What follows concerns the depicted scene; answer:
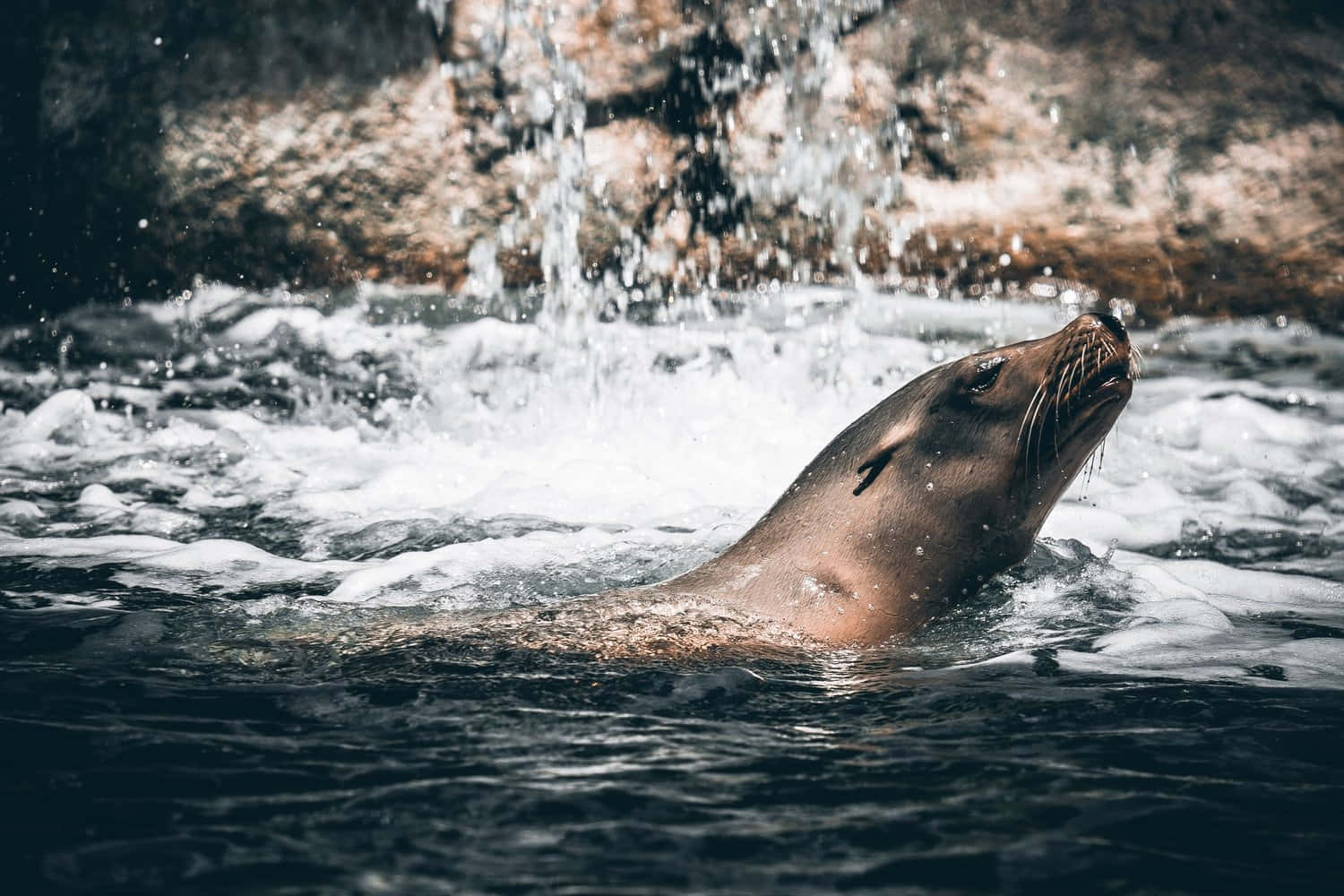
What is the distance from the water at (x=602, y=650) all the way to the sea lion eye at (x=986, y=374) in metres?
0.68

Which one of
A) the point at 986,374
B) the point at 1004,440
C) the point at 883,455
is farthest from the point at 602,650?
the point at 986,374

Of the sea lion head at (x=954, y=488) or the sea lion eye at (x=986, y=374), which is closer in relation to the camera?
the sea lion head at (x=954, y=488)

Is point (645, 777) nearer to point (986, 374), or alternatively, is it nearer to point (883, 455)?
point (883, 455)

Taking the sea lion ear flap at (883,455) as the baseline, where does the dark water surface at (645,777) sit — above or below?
below

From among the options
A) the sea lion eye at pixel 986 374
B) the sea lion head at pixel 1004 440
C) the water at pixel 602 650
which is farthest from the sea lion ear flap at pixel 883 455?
the water at pixel 602 650

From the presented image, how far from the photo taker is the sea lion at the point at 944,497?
3449 millimetres

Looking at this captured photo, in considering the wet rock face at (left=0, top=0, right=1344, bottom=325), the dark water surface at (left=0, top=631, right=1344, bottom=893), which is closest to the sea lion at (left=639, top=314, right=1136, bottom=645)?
the dark water surface at (left=0, top=631, right=1344, bottom=893)

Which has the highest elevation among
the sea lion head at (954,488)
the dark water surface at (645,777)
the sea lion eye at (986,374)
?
the sea lion eye at (986,374)

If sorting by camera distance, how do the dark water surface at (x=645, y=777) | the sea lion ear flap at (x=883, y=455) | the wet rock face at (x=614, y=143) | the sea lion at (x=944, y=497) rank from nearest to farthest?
1. the dark water surface at (x=645, y=777)
2. the sea lion at (x=944, y=497)
3. the sea lion ear flap at (x=883, y=455)
4. the wet rock face at (x=614, y=143)

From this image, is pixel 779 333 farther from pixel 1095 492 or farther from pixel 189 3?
pixel 189 3

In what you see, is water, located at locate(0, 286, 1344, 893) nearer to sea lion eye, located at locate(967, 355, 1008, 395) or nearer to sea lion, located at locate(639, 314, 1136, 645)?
sea lion, located at locate(639, 314, 1136, 645)

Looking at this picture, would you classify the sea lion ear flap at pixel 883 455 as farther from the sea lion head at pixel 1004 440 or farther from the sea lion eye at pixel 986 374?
the sea lion eye at pixel 986 374

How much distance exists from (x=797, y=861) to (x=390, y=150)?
6517mm

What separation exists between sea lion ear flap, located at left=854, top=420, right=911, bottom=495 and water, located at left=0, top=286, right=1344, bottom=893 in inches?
18.7
